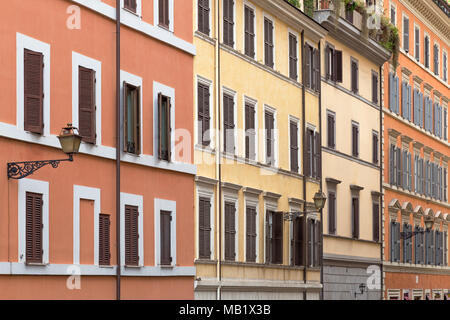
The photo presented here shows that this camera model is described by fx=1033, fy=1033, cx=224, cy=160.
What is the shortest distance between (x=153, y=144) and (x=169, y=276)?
3240 millimetres

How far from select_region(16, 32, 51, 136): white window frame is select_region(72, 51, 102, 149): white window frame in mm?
1050

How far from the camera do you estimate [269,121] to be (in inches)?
1253

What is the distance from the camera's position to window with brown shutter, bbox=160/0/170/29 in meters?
25.1

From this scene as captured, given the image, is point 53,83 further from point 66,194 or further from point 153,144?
point 153,144

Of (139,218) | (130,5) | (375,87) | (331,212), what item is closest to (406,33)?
(375,87)

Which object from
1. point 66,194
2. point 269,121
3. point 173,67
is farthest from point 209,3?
point 66,194

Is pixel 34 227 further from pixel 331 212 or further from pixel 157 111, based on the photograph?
pixel 331 212

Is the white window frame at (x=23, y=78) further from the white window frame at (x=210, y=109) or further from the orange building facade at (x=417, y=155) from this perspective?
the orange building facade at (x=417, y=155)

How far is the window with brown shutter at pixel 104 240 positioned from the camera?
21656 mm

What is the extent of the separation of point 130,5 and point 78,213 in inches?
215

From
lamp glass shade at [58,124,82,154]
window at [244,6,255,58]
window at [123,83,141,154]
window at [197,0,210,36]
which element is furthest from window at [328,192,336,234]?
lamp glass shade at [58,124,82,154]

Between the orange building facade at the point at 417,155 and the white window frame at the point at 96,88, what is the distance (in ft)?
81.9

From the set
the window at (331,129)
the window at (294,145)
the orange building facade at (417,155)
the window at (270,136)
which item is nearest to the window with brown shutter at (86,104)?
the window at (270,136)

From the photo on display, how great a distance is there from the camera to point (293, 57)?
1358 inches
